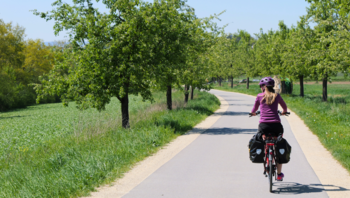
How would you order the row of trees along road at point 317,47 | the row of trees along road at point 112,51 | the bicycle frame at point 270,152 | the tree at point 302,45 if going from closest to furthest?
the bicycle frame at point 270,152 < the row of trees along road at point 112,51 < the row of trees along road at point 317,47 < the tree at point 302,45

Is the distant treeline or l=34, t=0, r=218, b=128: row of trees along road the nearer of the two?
l=34, t=0, r=218, b=128: row of trees along road

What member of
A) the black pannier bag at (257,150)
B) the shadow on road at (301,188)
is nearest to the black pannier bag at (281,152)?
the black pannier bag at (257,150)

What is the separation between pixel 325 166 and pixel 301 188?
2041 mm

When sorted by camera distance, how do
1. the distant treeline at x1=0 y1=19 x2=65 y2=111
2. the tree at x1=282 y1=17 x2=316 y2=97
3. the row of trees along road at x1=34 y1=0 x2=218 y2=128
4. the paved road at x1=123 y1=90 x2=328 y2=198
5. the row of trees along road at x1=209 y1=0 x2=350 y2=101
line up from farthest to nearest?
1. the distant treeline at x1=0 y1=19 x2=65 y2=111
2. the tree at x1=282 y1=17 x2=316 y2=97
3. the row of trees along road at x1=209 y1=0 x2=350 y2=101
4. the row of trees along road at x1=34 y1=0 x2=218 y2=128
5. the paved road at x1=123 y1=90 x2=328 y2=198

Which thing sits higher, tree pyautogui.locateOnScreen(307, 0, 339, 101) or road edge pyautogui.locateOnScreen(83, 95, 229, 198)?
tree pyautogui.locateOnScreen(307, 0, 339, 101)

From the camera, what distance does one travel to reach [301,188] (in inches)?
240

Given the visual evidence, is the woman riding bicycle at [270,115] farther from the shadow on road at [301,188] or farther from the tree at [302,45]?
the tree at [302,45]

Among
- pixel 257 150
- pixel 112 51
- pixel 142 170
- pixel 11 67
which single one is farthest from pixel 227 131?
pixel 11 67

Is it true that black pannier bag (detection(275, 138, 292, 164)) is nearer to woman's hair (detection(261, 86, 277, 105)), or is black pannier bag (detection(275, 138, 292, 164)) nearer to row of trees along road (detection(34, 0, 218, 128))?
woman's hair (detection(261, 86, 277, 105))

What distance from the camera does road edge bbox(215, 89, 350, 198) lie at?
6043mm

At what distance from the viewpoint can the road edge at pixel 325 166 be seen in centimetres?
604

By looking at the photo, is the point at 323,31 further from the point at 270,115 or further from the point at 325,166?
the point at 270,115

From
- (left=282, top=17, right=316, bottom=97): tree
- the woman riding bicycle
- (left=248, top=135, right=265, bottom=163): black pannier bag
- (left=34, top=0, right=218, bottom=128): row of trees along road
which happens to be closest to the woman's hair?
the woman riding bicycle

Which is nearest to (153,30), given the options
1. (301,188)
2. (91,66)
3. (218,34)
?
(91,66)
